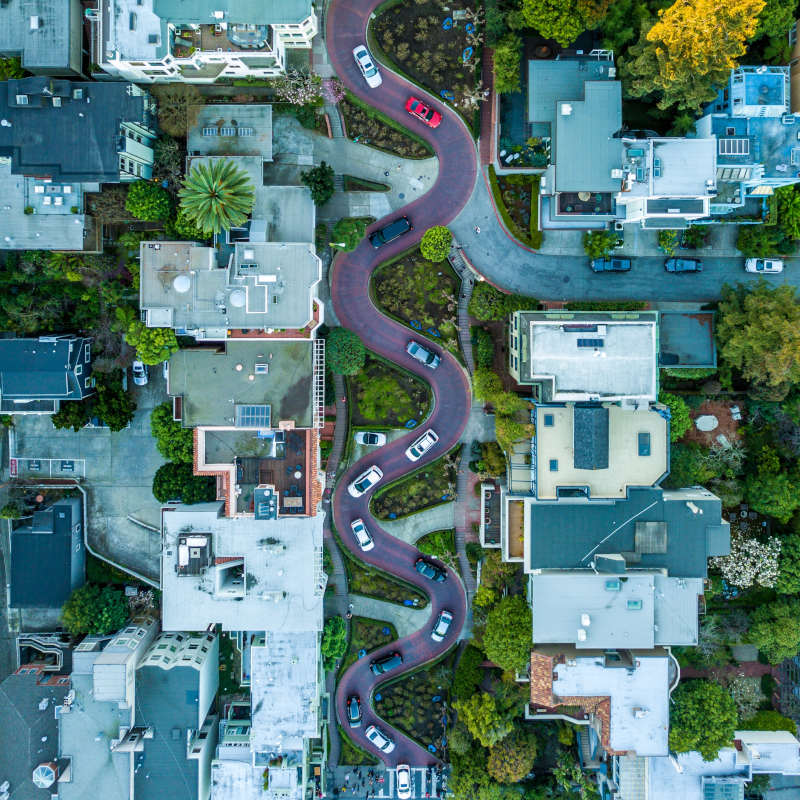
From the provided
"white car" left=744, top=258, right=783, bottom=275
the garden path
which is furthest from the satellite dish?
"white car" left=744, top=258, right=783, bottom=275

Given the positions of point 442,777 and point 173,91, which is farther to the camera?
point 442,777

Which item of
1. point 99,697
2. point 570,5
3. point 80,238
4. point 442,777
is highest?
point 570,5

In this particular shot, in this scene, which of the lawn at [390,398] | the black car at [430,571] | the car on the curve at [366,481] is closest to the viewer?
the lawn at [390,398]

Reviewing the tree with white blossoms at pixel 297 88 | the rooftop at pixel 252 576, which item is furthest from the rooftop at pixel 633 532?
the tree with white blossoms at pixel 297 88

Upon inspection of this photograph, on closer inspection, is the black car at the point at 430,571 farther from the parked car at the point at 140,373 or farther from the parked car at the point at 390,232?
the parked car at the point at 140,373

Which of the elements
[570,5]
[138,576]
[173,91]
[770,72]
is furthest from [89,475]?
[770,72]

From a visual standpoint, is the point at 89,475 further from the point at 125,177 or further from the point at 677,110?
the point at 677,110
